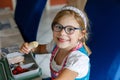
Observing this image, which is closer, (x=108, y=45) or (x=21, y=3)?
(x=108, y=45)

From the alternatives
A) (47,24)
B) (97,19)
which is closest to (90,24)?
(97,19)

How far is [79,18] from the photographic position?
0.93m

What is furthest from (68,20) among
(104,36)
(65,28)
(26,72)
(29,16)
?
(29,16)

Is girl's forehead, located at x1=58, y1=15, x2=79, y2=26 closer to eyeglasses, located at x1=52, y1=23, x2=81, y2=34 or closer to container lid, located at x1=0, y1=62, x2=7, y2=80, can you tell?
eyeglasses, located at x1=52, y1=23, x2=81, y2=34

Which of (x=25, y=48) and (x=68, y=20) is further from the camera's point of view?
(x=25, y=48)

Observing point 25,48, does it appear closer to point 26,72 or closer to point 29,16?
point 26,72

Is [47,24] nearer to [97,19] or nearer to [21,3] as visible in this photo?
[21,3]

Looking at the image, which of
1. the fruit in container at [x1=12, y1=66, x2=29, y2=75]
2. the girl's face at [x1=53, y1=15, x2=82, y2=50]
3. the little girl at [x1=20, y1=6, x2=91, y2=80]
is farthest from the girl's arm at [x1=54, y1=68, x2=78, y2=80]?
the fruit in container at [x1=12, y1=66, x2=29, y2=75]

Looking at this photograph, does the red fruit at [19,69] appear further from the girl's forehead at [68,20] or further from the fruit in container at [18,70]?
the girl's forehead at [68,20]

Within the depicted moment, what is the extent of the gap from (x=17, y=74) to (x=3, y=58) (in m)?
0.20

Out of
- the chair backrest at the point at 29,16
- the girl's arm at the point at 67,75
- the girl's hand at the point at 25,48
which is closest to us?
the girl's arm at the point at 67,75

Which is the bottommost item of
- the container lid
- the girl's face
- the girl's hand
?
the container lid

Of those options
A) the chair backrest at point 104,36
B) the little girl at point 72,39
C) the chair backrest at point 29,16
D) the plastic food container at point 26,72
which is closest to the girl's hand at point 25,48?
the plastic food container at point 26,72

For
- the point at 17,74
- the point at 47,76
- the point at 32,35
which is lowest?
the point at 47,76
